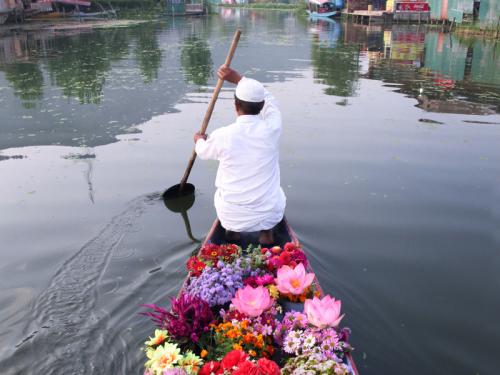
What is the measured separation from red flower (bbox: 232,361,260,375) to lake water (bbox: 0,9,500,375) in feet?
6.12

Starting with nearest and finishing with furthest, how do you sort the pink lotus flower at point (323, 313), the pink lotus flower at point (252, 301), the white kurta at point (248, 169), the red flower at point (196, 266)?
the pink lotus flower at point (323, 313), the pink lotus flower at point (252, 301), the red flower at point (196, 266), the white kurta at point (248, 169)

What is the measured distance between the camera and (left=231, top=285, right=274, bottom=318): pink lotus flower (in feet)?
10.7

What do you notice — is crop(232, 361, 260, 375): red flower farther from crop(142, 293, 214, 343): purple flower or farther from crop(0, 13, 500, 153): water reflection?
crop(0, 13, 500, 153): water reflection

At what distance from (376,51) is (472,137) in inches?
645

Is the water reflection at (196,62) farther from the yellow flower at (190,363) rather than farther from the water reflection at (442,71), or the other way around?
the yellow flower at (190,363)

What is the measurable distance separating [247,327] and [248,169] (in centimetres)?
171

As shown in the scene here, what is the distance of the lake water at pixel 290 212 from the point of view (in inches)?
177

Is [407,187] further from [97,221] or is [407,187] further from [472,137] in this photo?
[97,221]

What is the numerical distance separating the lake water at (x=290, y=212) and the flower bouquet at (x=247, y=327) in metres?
1.15

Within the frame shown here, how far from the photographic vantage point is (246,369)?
258cm

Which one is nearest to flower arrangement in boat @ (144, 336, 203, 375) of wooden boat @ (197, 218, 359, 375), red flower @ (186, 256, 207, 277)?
red flower @ (186, 256, 207, 277)

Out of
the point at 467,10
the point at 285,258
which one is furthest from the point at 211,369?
the point at 467,10

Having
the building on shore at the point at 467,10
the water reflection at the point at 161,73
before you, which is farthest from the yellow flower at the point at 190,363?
the building on shore at the point at 467,10

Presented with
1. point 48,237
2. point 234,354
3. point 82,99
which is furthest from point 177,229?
point 82,99
